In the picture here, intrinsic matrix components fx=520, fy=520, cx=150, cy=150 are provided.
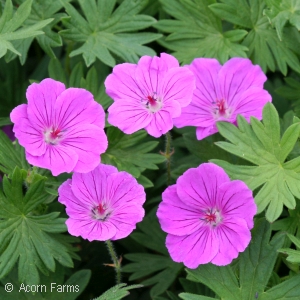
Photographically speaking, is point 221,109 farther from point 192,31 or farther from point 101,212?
point 101,212

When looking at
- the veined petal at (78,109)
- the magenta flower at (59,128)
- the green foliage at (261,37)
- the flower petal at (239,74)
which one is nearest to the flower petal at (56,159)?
the magenta flower at (59,128)

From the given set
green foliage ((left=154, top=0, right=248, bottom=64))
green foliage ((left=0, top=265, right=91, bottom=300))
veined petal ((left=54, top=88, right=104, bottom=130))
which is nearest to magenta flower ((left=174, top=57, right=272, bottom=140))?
green foliage ((left=154, top=0, right=248, bottom=64))

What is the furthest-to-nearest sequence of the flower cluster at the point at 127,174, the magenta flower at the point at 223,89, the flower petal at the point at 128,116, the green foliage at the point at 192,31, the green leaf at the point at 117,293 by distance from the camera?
the green foliage at the point at 192,31, the magenta flower at the point at 223,89, the flower petal at the point at 128,116, the flower cluster at the point at 127,174, the green leaf at the point at 117,293

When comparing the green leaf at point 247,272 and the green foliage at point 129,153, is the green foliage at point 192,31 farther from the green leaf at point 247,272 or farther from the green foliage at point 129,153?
the green leaf at point 247,272

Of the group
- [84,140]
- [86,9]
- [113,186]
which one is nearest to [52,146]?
[84,140]

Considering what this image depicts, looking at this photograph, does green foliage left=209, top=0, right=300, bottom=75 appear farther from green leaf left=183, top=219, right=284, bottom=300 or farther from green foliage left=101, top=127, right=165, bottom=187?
green leaf left=183, top=219, right=284, bottom=300

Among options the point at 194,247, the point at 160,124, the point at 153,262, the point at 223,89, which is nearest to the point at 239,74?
the point at 223,89

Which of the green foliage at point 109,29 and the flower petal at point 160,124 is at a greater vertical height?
the green foliage at point 109,29
